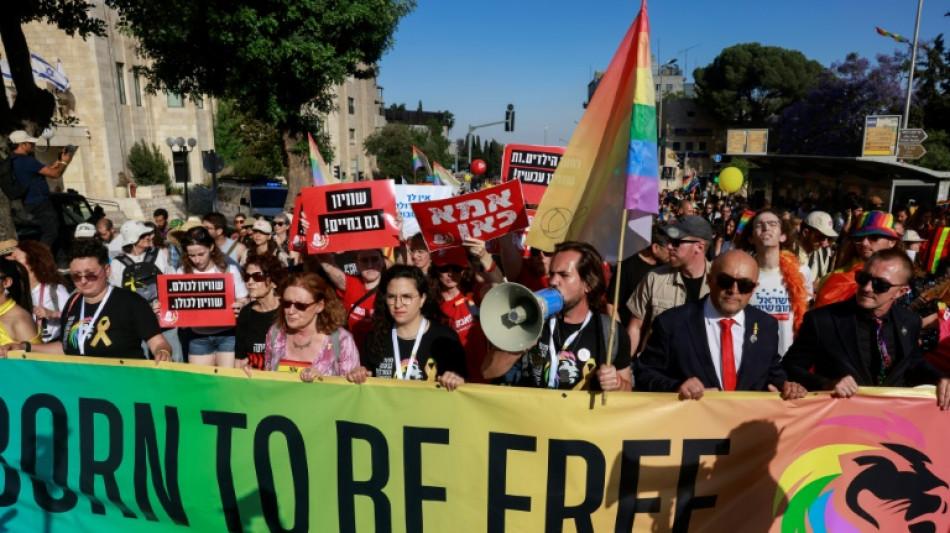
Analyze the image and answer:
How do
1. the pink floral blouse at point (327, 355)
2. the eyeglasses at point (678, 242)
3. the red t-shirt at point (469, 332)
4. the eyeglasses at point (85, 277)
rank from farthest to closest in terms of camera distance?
the eyeglasses at point (678, 242), the red t-shirt at point (469, 332), the eyeglasses at point (85, 277), the pink floral blouse at point (327, 355)

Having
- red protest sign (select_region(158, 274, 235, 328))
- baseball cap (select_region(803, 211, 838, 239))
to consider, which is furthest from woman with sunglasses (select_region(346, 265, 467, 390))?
baseball cap (select_region(803, 211, 838, 239))

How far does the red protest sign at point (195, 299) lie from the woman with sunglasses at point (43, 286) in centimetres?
116

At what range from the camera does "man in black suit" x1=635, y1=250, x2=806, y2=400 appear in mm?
3088

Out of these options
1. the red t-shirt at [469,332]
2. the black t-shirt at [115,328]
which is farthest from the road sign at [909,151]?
the black t-shirt at [115,328]

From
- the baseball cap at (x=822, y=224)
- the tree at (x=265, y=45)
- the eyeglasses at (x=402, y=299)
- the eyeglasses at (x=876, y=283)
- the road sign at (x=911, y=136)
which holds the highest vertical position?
the tree at (x=265, y=45)

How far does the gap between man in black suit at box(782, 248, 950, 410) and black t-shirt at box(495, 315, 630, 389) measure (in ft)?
3.50

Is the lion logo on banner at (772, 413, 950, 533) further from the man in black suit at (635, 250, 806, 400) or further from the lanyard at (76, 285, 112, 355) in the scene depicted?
the lanyard at (76, 285, 112, 355)

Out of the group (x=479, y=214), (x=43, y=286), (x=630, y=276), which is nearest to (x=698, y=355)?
(x=479, y=214)

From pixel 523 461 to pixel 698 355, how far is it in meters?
1.04

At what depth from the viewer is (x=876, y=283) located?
3094mm

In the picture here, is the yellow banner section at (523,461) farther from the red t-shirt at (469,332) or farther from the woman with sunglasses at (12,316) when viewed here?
the woman with sunglasses at (12,316)

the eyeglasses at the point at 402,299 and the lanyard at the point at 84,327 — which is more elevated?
the eyeglasses at the point at 402,299

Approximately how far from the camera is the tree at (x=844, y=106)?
41531 millimetres

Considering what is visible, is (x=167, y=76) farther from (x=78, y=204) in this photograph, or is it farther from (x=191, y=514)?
(x=191, y=514)
